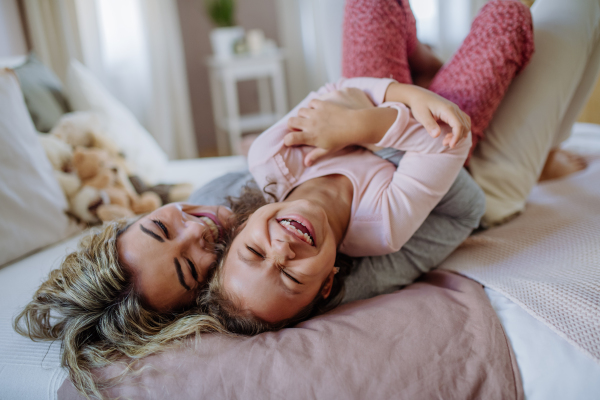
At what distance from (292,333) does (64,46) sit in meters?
2.80

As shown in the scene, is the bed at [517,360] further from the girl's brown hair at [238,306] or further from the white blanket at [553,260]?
the girl's brown hair at [238,306]

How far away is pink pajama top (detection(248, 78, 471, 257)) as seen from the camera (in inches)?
33.7

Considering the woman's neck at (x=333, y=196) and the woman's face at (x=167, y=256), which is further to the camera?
the woman's neck at (x=333, y=196)

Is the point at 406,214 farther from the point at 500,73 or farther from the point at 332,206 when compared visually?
the point at 500,73

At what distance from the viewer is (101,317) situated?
0.76 m

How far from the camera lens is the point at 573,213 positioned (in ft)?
3.47

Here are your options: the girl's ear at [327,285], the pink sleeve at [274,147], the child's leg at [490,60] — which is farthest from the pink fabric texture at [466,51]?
the girl's ear at [327,285]

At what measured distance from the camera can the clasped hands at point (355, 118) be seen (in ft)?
2.79

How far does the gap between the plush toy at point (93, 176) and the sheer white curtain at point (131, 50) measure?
1.58 meters

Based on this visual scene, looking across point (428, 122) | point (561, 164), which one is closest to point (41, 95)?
point (428, 122)

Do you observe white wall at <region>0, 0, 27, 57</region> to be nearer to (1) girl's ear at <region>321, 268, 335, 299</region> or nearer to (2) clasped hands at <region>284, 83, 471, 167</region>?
(2) clasped hands at <region>284, 83, 471, 167</region>

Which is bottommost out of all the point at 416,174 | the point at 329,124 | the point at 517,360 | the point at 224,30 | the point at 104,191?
the point at 517,360

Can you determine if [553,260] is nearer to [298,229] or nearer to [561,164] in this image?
[298,229]

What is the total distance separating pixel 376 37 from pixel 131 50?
2335 mm
